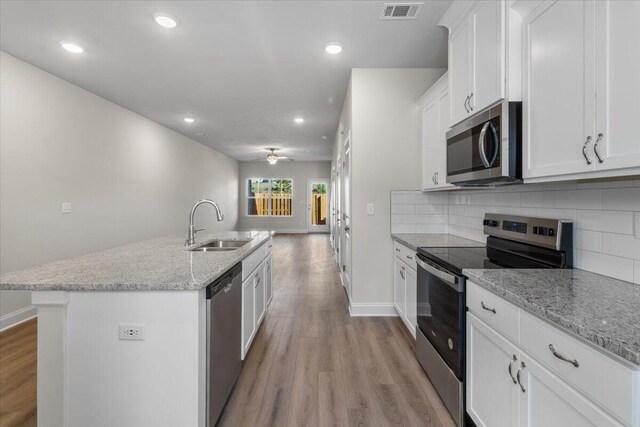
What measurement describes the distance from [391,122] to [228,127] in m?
3.86

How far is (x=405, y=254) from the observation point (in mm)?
2840

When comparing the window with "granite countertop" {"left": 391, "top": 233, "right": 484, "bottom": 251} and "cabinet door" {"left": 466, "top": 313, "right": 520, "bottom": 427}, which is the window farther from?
"cabinet door" {"left": 466, "top": 313, "right": 520, "bottom": 427}

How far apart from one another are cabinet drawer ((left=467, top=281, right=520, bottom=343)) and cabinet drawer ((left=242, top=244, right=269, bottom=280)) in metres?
1.42

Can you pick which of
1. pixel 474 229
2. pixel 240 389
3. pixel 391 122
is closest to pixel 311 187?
pixel 391 122

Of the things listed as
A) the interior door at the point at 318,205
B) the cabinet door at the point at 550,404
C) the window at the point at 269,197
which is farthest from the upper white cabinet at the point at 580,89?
the window at the point at 269,197

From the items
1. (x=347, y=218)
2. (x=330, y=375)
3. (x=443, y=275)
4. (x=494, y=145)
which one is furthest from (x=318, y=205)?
(x=494, y=145)

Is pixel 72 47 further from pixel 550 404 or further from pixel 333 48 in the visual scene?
pixel 550 404

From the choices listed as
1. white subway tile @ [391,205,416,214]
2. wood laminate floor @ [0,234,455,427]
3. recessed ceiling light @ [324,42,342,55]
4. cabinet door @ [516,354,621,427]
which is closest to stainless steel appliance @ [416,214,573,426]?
wood laminate floor @ [0,234,455,427]

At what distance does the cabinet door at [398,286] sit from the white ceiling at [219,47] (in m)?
2.03

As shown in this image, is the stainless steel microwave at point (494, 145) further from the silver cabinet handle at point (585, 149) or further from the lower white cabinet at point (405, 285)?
the lower white cabinet at point (405, 285)

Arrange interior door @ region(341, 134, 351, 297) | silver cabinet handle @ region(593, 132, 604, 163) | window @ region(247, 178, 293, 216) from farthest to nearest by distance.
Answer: window @ region(247, 178, 293, 216)
interior door @ region(341, 134, 351, 297)
silver cabinet handle @ region(593, 132, 604, 163)

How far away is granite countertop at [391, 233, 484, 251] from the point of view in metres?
2.50

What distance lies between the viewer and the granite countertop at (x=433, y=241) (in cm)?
250

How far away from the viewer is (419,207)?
A: 3.30 m
